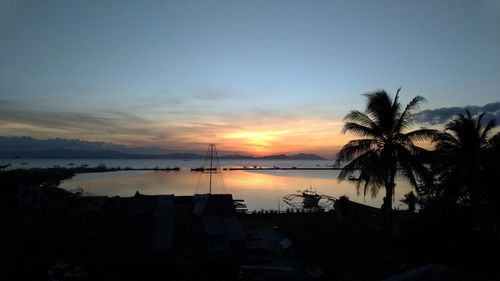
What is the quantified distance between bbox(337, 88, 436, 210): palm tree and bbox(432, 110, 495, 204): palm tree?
3.67 ft

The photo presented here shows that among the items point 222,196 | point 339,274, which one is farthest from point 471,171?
point 222,196

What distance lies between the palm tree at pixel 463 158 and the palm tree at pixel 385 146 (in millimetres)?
1118

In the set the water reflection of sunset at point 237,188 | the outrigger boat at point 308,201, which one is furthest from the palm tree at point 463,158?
the water reflection of sunset at point 237,188

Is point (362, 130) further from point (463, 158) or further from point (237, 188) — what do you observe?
point (237, 188)

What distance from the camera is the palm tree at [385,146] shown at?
789 inches

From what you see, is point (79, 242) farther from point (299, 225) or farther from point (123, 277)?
point (299, 225)

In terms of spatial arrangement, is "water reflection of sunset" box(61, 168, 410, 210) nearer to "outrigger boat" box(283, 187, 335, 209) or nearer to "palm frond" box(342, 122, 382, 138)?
"outrigger boat" box(283, 187, 335, 209)

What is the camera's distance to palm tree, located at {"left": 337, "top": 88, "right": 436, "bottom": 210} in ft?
65.7

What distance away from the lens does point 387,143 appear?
2050cm

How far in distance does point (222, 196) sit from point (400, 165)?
1304 cm

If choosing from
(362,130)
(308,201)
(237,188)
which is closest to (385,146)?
(362,130)

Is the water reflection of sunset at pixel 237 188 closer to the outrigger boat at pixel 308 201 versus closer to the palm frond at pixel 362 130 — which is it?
the outrigger boat at pixel 308 201

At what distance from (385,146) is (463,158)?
4.01 m

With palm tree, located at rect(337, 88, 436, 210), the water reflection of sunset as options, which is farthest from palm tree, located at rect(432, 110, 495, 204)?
the water reflection of sunset
